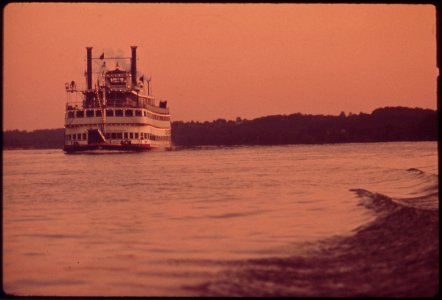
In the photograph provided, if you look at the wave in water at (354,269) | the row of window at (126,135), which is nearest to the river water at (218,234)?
the wave in water at (354,269)

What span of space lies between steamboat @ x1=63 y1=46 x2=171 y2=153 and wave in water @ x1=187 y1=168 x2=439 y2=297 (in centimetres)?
141

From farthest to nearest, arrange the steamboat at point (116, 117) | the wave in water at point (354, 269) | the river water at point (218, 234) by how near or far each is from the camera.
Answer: the steamboat at point (116, 117) < the river water at point (218, 234) < the wave in water at point (354, 269)

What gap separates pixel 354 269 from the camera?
3902 millimetres

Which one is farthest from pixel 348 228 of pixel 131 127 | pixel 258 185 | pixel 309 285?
pixel 258 185

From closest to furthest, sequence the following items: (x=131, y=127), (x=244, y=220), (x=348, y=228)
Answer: (x=348, y=228) < (x=244, y=220) < (x=131, y=127)

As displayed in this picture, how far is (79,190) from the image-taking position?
27.0 feet

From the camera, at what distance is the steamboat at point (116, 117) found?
19.1 ft

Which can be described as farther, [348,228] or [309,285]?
[348,228]

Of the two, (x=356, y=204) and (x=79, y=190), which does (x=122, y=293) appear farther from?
(x=79, y=190)

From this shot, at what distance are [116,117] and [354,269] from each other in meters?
4.70

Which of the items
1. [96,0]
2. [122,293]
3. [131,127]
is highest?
[96,0]

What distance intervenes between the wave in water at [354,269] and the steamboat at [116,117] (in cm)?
141

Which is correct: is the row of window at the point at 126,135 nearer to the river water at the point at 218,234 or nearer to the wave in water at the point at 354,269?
the river water at the point at 218,234

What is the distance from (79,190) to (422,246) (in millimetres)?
4748
